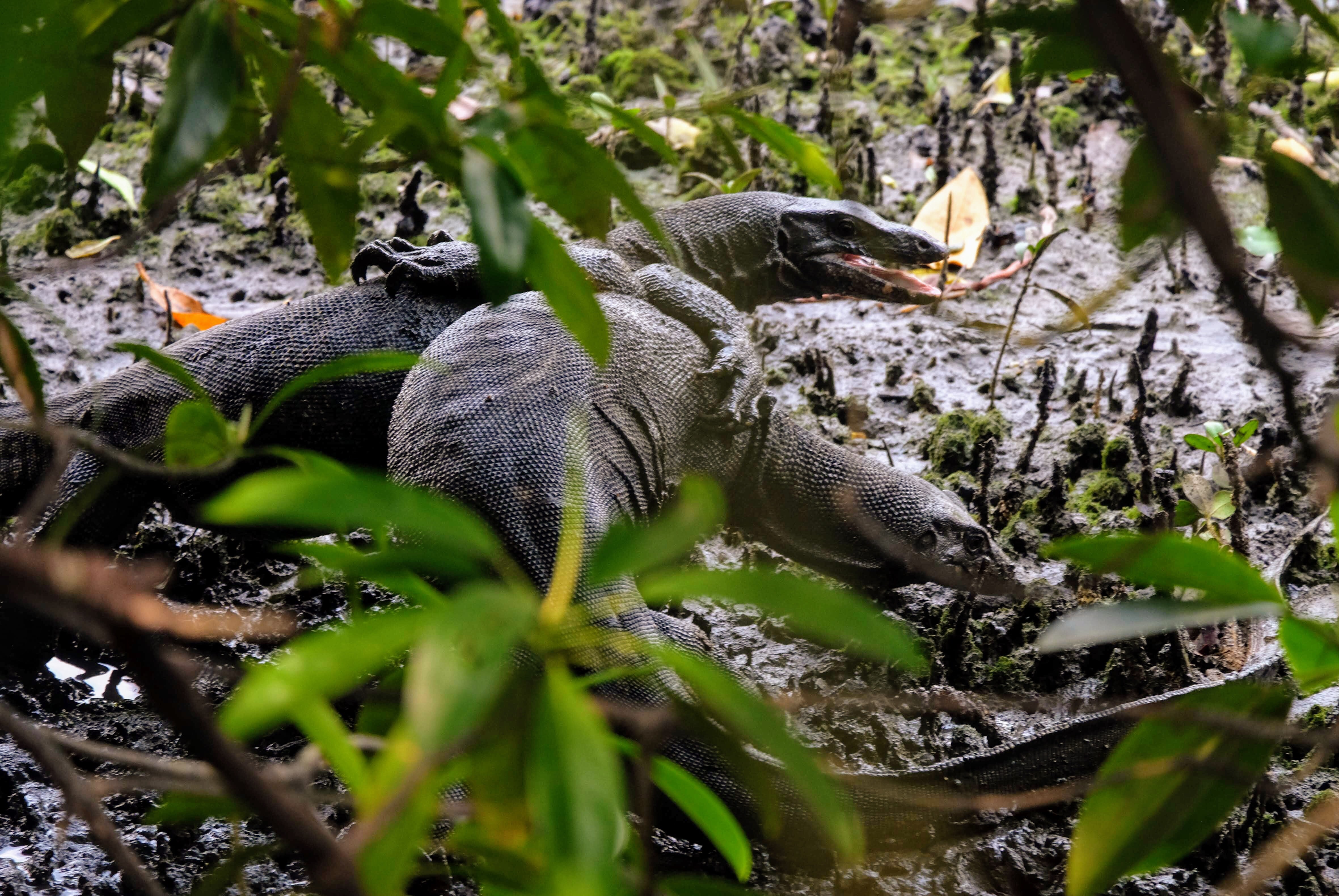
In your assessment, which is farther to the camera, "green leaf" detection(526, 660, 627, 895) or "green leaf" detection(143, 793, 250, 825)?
"green leaf" detection(143, 793, 250, 825)

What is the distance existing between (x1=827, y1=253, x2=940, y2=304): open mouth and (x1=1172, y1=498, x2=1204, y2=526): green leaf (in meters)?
0.99

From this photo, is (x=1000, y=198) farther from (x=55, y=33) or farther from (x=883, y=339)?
(x=55, y=33)

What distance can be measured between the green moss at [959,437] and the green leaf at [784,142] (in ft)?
8.76

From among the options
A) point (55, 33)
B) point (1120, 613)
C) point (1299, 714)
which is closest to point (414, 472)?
point (55, 33)

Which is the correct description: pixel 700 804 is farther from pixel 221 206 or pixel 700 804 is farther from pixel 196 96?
pixel 221 206

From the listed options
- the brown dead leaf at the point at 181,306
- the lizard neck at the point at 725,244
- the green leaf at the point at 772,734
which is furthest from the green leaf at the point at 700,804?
the brown dead leaf at the point at 181,306

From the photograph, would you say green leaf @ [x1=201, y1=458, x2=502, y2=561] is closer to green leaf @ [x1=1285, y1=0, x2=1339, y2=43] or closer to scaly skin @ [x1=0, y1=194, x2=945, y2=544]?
green leaf @ [x1=1285, y1=0, x2=1339, y2=43]

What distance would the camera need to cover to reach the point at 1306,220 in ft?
3.70

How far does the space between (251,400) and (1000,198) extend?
3.97 metres

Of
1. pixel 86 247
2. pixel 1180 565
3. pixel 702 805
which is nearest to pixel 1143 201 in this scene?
pixel 1180 565

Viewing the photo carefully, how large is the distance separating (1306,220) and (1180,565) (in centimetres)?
35

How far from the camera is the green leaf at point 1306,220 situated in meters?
1.11

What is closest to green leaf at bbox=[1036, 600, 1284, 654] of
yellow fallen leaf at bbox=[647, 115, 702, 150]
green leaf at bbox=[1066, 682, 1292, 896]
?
green leaf at bbox=[1066, 682, 1292, 896]

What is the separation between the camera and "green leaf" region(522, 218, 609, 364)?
3.91ft
